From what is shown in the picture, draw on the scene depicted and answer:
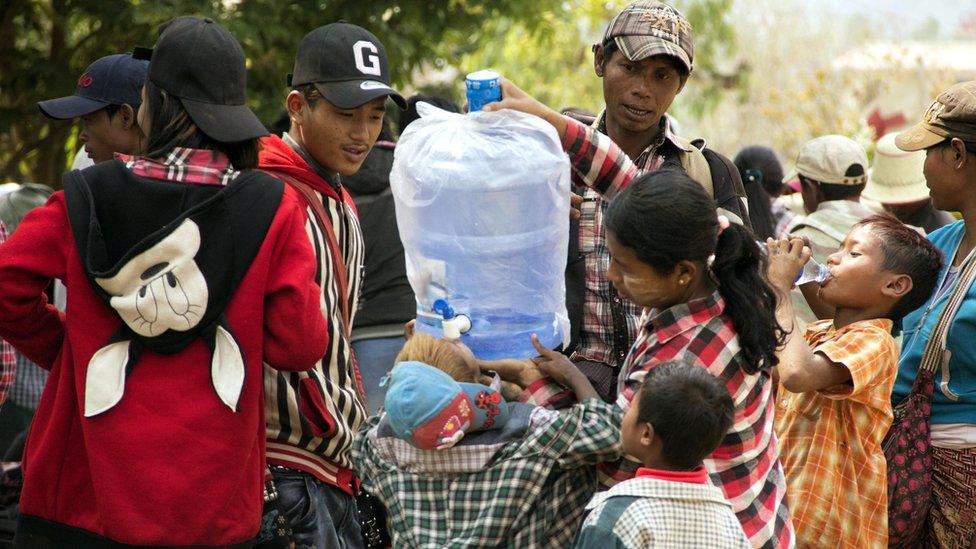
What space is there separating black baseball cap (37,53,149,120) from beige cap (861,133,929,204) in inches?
177

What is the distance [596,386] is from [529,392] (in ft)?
1.12

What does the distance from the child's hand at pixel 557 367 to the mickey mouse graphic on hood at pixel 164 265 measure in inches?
36.4

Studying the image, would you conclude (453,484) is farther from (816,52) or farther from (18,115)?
(816,52)

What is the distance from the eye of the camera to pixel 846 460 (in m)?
4.11

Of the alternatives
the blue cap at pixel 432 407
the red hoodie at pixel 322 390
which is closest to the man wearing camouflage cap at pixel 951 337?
the blue cap at pixel 432 407

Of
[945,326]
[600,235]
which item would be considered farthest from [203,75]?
[945,326]

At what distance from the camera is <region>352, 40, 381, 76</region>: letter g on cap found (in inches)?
155

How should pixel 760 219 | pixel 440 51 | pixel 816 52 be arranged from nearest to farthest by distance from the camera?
pixel 760 219 → pixel 440 51 → pixel 816 52

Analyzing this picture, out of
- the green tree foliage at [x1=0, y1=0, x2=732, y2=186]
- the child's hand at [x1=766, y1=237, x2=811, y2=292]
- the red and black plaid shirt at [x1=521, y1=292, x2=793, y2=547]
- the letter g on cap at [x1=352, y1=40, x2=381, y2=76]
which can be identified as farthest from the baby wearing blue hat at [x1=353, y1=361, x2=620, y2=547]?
the green tree foliage at [x1=0, y1=0, x2=732, y2=186]

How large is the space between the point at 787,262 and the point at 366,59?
159cm

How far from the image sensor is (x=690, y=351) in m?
3.29

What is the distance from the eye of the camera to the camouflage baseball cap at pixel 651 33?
402 centimetres

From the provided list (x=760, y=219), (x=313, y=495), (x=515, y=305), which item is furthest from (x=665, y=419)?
(x=760, y=219)

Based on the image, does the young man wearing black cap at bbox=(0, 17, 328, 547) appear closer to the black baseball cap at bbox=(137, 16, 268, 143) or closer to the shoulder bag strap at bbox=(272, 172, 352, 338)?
the black baseball cap at bbox=(137, 16, 268, 143)
